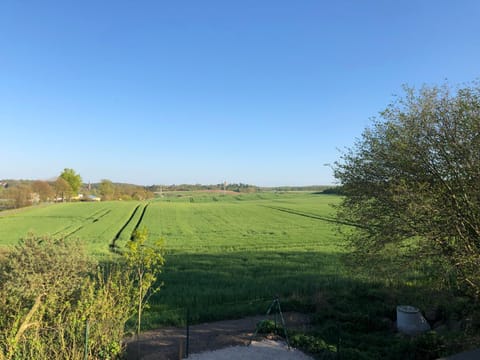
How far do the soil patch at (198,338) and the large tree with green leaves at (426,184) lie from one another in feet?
13.5

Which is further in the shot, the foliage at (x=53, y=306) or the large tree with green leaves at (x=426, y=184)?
the large tree with green leaves at (x=426, y=184)

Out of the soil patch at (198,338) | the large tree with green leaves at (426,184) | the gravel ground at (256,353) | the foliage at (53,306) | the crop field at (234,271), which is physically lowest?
the crop field at (234,271)

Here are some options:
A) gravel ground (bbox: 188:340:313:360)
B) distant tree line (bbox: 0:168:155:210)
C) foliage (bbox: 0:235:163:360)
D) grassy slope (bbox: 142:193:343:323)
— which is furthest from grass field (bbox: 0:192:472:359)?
distant tree line (bbox: 0:168:155:210)

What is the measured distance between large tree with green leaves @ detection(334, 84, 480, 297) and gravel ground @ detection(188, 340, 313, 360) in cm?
442

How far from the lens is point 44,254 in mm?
7391

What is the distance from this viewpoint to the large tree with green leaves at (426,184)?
26.7ft

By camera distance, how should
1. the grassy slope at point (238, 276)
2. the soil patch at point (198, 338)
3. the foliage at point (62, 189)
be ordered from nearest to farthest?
the soil patch at point (198, 338) → the grassy slope at point (238, 276) → the foliage at point (62, 189)

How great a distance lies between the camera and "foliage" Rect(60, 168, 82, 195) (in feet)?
431

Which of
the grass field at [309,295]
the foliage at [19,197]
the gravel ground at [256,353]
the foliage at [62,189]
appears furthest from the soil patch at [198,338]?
the foliage at [62,189]

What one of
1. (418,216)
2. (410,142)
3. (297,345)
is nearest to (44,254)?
(297,345)

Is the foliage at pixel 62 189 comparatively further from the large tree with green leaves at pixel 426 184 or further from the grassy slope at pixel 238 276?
the large tree with green leaves at pixel 426 184

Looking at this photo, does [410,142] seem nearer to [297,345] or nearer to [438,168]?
[438,168]

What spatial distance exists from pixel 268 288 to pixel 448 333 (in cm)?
722

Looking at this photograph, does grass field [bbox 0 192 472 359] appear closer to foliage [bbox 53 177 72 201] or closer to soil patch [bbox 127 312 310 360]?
soil patch [bbox 127 312 310 360]
